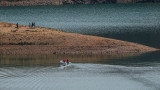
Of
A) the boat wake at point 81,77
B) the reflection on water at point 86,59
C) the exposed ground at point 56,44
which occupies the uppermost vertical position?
the exposed ground at point 56,44

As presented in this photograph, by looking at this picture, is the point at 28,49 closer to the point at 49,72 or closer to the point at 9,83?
the point at 49,72

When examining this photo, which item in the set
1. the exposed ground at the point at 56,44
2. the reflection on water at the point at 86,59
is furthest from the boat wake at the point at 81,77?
the exposed ground at the point at 56,44

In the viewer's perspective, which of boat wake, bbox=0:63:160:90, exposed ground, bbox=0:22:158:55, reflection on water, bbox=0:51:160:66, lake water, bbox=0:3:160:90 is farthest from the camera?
exposed ground, bbox=0:22:158:55

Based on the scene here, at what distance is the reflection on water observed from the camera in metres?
54.9

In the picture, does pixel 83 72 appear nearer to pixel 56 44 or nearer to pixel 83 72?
pixel 83 72

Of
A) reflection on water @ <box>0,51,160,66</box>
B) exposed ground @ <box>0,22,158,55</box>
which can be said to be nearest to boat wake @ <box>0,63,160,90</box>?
reflection on water @ <box>0,51,160,66</box>

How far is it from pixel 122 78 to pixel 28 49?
19995mm

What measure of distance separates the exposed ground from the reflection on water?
1801mm

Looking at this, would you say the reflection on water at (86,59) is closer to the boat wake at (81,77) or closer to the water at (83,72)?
the water at (83,72)

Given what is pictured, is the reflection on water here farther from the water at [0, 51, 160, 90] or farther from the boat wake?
the boat wake

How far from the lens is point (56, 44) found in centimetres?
6512

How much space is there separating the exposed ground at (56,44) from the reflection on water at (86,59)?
5.91 feet

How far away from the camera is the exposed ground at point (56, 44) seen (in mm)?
62312

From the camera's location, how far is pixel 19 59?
59156mm
